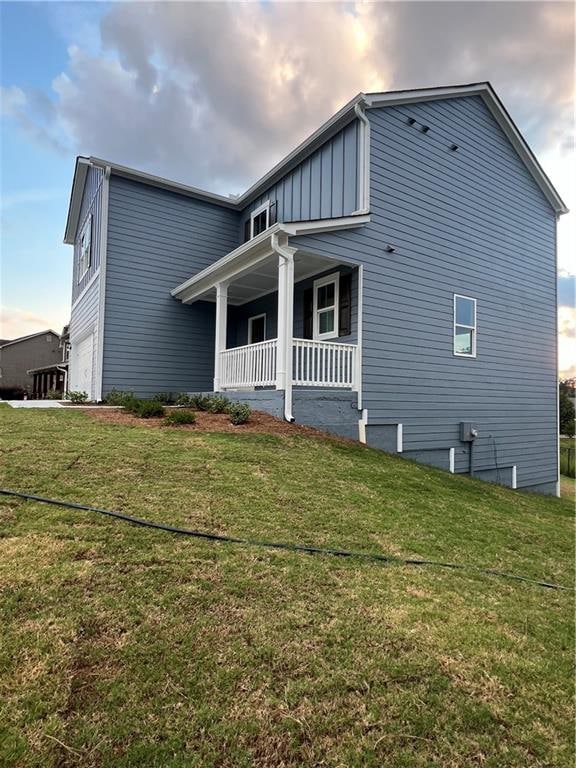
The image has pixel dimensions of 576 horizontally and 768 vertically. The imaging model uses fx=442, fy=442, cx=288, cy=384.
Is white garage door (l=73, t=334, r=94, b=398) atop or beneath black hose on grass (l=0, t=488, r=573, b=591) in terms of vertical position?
atop

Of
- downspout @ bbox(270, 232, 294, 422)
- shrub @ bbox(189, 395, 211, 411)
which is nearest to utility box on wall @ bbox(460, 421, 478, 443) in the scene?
downspout @ bbox(270, 232, 294, 422)

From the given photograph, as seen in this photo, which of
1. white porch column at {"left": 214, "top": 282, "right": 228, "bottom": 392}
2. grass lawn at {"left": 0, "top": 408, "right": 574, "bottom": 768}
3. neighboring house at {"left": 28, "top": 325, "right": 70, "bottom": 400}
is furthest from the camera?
neighboring house at {"left": 28, "top": 325, "right": 70, "bottom": 400}

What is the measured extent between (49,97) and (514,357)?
1341 cm

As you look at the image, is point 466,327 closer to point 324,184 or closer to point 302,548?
point 324,184

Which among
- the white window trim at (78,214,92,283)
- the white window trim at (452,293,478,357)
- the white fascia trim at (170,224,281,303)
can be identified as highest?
the white window trim at (78,214,92,283)

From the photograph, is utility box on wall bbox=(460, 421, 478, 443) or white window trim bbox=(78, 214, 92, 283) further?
white window trim bbox=(78, 214, 92, 283)

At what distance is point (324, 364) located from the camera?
27.7 feet

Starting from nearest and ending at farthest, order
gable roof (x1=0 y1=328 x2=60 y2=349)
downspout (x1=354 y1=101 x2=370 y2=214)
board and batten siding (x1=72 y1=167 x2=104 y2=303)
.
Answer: downspout (x1=354 y1=101 x2=370 y2=214) < board and batten siding (x1=72 y1=167 x2=104 y2=303) < gable roof (x1=0 y1=328 x2=60 y2=349)

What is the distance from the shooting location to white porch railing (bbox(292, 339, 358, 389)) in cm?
816

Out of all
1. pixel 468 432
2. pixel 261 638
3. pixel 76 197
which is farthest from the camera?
pixel 76 197

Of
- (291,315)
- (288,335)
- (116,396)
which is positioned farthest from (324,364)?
(116,396)

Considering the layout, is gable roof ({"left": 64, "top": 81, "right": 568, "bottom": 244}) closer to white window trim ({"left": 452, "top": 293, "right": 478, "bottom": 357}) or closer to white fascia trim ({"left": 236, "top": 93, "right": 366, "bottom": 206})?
white fascia trim ({"left": 236, "top": 93, "right": 366, "bottom": 206})

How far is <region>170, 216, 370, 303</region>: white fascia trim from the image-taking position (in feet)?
25.2

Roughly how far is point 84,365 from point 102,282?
10.2 ft
